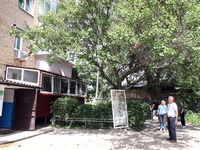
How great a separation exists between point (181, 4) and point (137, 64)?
3.98 meters

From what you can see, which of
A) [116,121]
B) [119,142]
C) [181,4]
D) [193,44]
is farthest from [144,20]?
[119,142]

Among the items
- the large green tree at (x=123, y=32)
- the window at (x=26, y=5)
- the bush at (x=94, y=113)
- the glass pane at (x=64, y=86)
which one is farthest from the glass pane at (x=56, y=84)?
the window at (x=26, y=5)

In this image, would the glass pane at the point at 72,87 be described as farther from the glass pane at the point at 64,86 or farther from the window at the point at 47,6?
the window at the point at 47,6

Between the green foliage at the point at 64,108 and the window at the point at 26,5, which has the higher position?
the window at the point at 26,5

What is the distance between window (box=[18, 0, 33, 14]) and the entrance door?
7.37m

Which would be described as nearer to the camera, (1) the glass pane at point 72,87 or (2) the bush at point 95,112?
(2) the bush at point 95,112

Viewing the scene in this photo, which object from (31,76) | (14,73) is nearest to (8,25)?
(14,73)

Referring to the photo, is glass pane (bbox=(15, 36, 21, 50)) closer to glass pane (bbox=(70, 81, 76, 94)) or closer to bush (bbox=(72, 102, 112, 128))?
glass pane (bbox=(70, 81, 76, 94))

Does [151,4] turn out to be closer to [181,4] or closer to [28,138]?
[181,4]

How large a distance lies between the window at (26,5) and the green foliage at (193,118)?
15610 millimetres

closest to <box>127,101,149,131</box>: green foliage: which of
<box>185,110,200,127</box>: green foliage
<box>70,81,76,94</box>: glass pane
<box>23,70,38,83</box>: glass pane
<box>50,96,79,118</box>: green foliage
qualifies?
<box>50,96,79,118</box>: green foliage

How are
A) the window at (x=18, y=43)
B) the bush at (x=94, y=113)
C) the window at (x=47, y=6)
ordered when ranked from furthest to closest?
1. the window at (x=47, y=6)
2. the window at (x=18, y=43)
3. the bush at (x=94, y=113)

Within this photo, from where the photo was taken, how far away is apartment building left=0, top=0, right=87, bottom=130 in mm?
9484

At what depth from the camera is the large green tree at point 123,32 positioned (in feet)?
26.0
